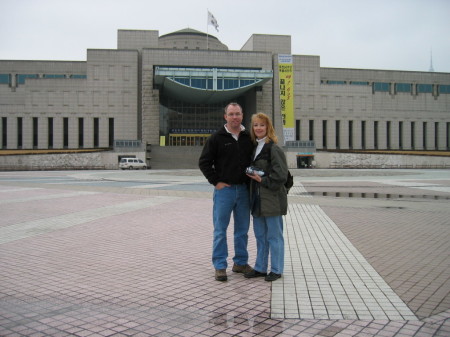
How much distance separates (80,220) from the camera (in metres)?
8.85

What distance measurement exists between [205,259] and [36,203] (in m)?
8.27

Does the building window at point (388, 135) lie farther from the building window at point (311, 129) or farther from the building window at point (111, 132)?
the building window at point (111, 132)

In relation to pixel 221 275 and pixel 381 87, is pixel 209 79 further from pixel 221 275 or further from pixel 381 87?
pixel 221 275

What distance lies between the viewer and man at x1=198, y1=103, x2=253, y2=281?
4.73 meters

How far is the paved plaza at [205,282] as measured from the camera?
3408 mm

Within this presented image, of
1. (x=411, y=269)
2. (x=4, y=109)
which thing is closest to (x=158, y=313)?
(x=411, y=269)

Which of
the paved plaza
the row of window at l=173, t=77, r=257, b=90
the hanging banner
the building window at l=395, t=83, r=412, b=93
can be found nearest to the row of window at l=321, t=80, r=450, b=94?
the building window at l=395, t=83, r=412, b=93

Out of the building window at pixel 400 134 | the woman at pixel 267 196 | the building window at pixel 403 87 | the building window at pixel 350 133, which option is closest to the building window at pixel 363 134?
the building window at pixel 350 133

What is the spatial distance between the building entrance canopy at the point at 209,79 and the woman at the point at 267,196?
5072cm

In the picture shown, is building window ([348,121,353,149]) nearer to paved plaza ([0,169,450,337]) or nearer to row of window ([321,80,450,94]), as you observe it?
row of window ([321,80,450,94])

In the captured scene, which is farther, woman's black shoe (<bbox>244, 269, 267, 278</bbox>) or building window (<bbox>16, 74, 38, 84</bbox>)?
building window (<bbox>16, 74, 38, 84</bbox>)

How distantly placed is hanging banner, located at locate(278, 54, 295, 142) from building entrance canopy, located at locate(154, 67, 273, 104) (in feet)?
8.39

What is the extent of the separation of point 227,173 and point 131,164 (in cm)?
4441

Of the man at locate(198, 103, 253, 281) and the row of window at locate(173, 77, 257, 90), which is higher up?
the row of window at locate(173, 77, 257, 90)
